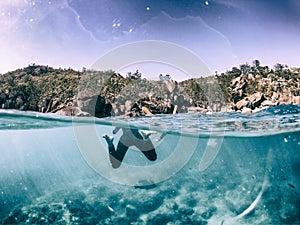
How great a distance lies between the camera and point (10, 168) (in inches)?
1254

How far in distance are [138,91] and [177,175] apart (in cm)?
746

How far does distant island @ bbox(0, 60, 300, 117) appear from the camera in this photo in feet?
50.0

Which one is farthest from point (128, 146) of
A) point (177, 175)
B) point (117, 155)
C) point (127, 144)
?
point (177, 175)

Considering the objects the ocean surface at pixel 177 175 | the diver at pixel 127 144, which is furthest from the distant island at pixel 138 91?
the diver at pixel 127 144

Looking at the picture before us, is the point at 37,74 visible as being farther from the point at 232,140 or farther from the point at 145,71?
the point at 145,71

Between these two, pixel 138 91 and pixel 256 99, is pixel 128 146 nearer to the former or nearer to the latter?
pixel 138 91

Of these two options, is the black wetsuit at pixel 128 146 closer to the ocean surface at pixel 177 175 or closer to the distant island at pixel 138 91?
the ocean surface at pixel 177 175

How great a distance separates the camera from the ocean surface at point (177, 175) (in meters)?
12.9

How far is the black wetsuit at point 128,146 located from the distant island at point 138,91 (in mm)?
2126

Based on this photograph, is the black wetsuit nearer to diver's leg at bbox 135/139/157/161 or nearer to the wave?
diver's leg at bbox 135/139/157/161

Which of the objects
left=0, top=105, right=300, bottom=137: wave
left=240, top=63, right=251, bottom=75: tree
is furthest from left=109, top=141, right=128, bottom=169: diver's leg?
left=240, top=63, right=251, bottom=75: tree

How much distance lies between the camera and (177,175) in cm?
2094

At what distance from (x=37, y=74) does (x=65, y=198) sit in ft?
68.9

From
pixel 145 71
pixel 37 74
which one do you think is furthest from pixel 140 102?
pixel 37 74
